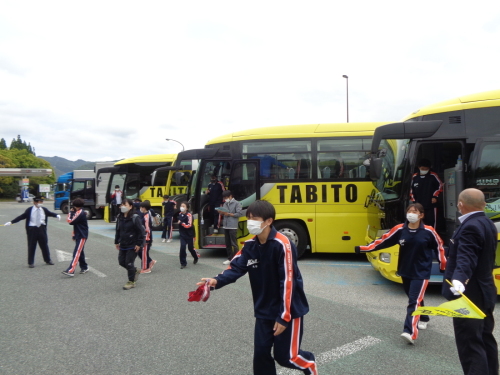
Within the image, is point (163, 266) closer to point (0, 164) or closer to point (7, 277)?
point (7, 277)

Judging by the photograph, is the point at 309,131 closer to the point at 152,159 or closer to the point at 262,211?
the point at 262,211

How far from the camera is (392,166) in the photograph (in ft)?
25.5

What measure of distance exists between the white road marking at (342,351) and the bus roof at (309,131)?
249 inches

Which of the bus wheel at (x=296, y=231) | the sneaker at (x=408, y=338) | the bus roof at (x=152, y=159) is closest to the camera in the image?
the sneaker at (x=408, y=338)

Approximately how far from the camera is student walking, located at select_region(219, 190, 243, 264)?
9609 millimetres

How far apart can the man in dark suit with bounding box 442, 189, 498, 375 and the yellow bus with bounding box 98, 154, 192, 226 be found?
14.4 meters

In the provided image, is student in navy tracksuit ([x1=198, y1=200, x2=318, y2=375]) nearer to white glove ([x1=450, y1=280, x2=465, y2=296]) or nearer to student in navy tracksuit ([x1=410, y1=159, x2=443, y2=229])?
white glove ([x1=450, y1=280, x2=465, y2=296])

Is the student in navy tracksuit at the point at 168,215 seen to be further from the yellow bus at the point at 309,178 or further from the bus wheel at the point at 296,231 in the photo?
the bus wheel at the point at 296,231

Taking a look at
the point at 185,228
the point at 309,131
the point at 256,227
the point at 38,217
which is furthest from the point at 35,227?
the point at 256,227

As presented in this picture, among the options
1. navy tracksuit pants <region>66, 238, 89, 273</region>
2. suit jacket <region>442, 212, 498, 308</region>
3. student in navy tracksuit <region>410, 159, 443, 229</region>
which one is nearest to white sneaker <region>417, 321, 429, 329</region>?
suit jacket <region>442, 212, 498, 308</region>

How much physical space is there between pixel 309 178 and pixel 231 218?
2.15 m

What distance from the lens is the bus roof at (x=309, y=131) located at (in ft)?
33.1

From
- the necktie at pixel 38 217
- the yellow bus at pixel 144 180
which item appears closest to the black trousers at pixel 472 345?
the necktie at pixel 38 217

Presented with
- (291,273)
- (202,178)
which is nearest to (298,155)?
(202,178)
